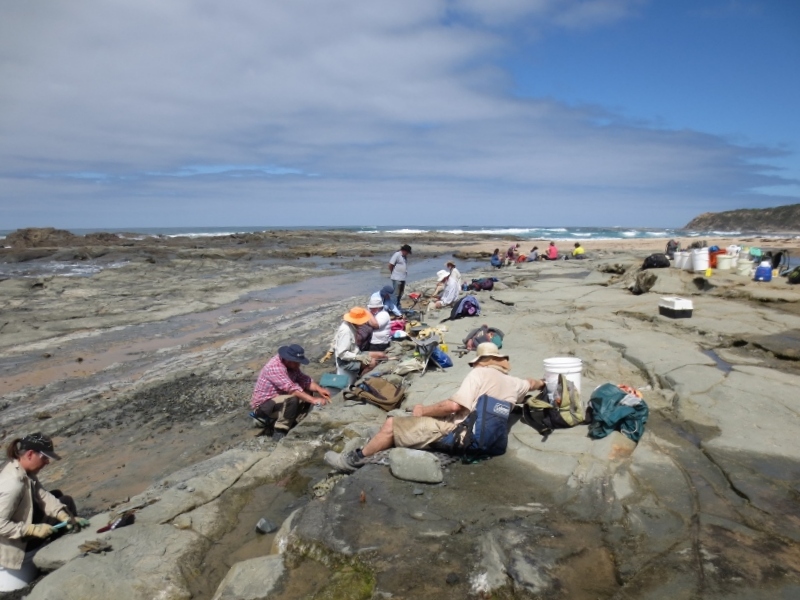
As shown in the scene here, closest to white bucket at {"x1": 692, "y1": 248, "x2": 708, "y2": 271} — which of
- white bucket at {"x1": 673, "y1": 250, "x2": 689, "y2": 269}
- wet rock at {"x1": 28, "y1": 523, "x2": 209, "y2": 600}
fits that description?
white bucket at {"x1": 673, "y1": 250, "x2": 689, "y2": 269}

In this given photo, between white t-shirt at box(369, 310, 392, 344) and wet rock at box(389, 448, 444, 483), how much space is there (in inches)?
172

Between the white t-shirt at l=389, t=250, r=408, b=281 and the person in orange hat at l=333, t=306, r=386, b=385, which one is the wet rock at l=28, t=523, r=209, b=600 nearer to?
the person in orange hat at l=333, t=306, r=386, b=385

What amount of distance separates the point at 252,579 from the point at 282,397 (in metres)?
3.22

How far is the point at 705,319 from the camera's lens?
31.4 ft

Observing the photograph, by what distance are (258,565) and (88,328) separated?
12364 millimetres

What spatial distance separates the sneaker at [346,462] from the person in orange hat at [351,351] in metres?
2.75

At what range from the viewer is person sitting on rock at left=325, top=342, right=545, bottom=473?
499cm

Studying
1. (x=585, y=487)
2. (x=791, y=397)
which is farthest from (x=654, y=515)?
(x=791, y=397)

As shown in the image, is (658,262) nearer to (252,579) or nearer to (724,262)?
(724,262)

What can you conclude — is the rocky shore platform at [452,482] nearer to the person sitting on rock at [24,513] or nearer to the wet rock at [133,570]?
the wet rock at [133,570]

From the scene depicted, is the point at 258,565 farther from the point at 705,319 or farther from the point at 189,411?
the point at 705,319

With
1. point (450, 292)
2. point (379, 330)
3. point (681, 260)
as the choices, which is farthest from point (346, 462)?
point (681, 260)

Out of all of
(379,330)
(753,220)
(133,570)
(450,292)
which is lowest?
(133,570)

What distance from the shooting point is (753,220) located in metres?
64.9
